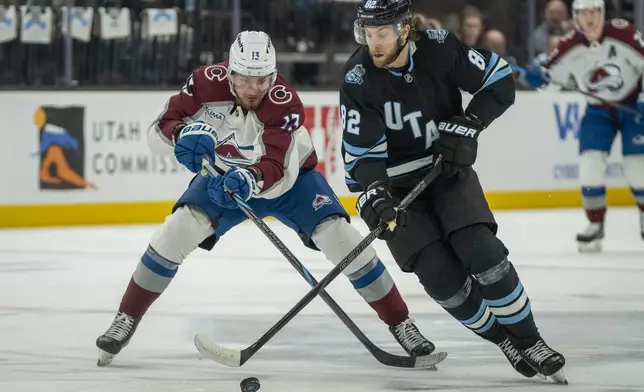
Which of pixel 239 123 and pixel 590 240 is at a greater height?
pixel 239 123

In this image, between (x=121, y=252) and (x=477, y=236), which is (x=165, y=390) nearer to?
(x=477, y=236)

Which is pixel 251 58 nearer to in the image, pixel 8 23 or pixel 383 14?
pixel 383 14

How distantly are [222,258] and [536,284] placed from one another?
1.56m

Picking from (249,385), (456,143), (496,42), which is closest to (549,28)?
(496,42)

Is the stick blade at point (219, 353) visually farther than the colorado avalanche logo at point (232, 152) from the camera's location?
No

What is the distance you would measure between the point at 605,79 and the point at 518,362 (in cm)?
342

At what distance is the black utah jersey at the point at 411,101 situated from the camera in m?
3.26

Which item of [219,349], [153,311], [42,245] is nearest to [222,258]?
[42,245]

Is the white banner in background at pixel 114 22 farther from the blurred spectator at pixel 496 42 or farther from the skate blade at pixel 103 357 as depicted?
the skate blade at pixel 103 357

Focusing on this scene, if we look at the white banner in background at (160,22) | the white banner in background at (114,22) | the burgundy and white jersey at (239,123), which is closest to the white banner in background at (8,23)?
the white banner in background at (114,22)

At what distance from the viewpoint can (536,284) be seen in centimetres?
514

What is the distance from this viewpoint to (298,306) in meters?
3.29

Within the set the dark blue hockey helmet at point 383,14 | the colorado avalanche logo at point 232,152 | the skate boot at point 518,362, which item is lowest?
the skate boot at point 518,362

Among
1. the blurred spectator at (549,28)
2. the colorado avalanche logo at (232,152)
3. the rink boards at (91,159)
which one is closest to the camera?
the colorado avalanche logo at (232,152)
